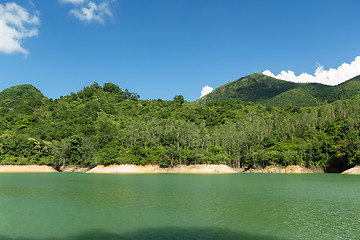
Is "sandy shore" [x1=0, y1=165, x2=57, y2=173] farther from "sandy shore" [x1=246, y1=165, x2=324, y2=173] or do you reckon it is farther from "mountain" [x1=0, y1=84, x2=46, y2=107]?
"mountain" [x1=0, y1=84, x2=46, y2=107]

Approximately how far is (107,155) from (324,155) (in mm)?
71562

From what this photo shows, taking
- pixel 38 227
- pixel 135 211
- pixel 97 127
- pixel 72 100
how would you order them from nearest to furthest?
pixel 38 227 → pixel 135 211 → pixel 97 127 → pixel 72 100

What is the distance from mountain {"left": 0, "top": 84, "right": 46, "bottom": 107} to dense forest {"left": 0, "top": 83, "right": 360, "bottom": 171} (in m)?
31.0

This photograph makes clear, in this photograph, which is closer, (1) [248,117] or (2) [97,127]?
(2) [97,127]

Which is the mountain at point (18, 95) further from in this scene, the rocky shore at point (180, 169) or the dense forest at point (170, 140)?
the rocky shore at point (180, 169)

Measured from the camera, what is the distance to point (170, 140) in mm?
100312

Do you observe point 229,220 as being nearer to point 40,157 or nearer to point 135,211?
point 135,211

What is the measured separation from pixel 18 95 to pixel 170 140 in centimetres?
13906

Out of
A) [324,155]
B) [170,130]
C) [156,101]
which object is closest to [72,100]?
[156,101]

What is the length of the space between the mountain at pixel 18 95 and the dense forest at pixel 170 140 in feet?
102

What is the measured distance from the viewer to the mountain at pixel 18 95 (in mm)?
160962

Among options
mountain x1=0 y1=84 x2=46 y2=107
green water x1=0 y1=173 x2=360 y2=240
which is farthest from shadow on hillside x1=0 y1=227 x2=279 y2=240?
mountain x1=0 y1=84 x2=46 y2=107

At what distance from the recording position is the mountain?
160962mm

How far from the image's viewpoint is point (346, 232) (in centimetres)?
1521
